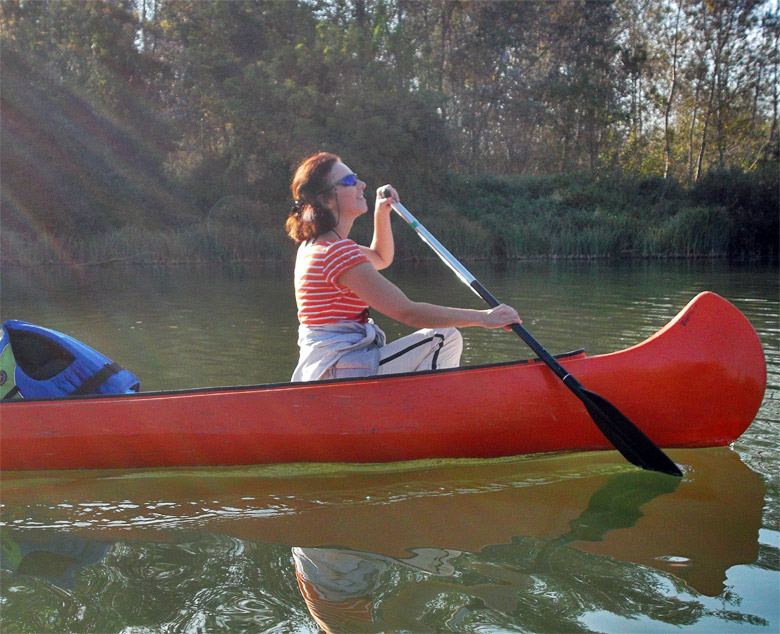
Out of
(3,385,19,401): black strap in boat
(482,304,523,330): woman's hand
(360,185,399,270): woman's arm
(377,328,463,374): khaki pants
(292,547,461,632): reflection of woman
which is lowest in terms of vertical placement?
(292,547,461,632): reflection of woman

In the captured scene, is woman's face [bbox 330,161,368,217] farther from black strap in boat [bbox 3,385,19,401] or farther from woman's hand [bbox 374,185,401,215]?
black strap in boat [bbox 3,385,19,401]

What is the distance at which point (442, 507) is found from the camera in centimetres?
312

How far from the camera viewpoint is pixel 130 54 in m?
23.6

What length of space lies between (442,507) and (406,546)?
413 millimetres

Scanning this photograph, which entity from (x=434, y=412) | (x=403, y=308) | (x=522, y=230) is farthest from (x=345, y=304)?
(x=522, y=230)

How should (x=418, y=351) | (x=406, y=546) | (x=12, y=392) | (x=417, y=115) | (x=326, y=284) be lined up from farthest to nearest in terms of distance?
(x=417, y=115)
(x=12, y=392)
(x=418, y=351)
(x=326, y=284)
(x=406, y=546)

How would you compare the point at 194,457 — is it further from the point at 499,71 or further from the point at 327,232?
the point at 499,71

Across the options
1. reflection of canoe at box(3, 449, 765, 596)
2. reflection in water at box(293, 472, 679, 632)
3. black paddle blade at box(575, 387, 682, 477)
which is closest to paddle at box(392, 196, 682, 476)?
black paddle blade at box(575, 387, 682, 477)

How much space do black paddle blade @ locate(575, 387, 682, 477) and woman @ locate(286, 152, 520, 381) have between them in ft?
1.50

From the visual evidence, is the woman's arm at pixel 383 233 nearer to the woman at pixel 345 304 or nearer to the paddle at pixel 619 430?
the woman at pixel 345 304

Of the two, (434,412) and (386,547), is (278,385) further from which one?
(386,547)

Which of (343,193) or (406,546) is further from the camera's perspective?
(343,193)

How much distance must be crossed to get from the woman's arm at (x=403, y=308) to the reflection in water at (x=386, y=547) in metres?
0.73

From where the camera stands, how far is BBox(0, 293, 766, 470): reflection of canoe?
10.7ft
